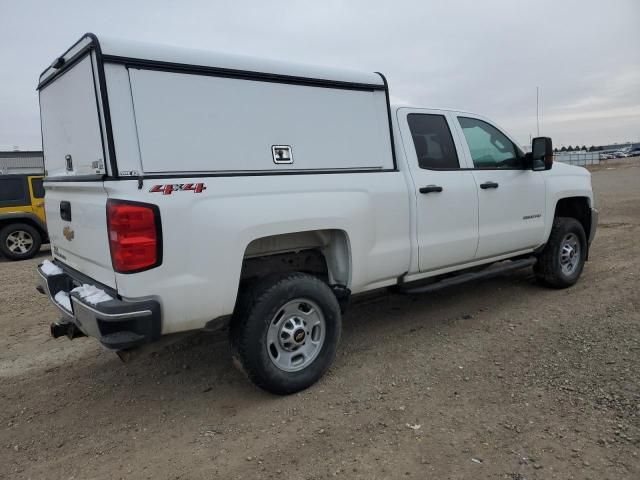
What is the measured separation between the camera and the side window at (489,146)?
16.0ft

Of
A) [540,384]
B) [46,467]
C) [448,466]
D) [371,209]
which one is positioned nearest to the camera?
[448,466]

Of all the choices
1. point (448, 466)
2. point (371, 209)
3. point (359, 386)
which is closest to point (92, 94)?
point (371, 209)

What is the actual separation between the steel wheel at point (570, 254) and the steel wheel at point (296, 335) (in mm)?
3558

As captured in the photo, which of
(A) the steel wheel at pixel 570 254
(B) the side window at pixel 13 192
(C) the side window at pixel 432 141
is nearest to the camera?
(C) the side window at pixel 432 141

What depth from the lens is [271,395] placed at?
3.56m

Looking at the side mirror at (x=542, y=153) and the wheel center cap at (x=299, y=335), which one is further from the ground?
the side mirror at (x=542, y=153)

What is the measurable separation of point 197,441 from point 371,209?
201 cm

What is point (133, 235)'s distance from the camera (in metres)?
2.79

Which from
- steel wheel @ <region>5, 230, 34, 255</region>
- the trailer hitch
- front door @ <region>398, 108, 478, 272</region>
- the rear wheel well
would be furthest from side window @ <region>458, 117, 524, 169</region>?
steel wheel @ <region>5, 230, 34, 255</region>

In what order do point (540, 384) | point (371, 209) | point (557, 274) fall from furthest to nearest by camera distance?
1. point (557, 274)
2. point (371, 209)
3. point (540, 384)

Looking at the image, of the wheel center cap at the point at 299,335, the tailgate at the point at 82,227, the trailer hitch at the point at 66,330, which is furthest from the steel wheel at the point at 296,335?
the trailer hitch at the point at 66,330

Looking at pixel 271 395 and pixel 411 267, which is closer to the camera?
pixel 271 395

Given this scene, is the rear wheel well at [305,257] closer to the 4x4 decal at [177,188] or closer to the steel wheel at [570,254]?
the 4x4 decal at [177,188]

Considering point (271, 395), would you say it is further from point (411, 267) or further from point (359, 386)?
point (411, 267)
